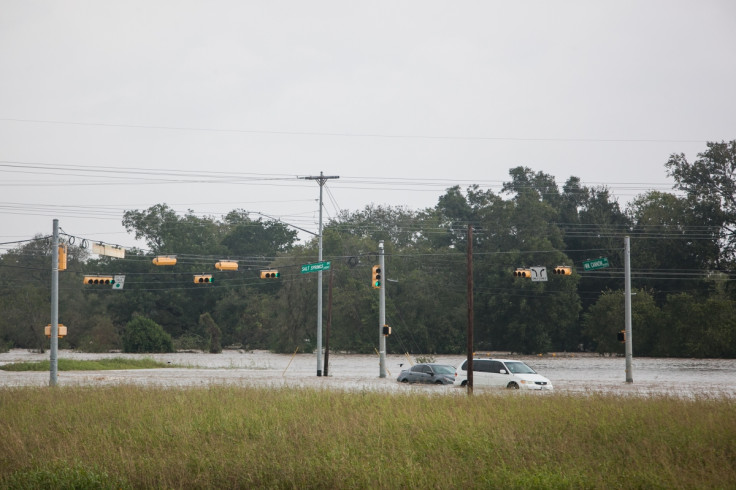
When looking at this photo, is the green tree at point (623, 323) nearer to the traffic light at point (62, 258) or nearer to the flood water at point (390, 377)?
the flood water at point (390, 377)

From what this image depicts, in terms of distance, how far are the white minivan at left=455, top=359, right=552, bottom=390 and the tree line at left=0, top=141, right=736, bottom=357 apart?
4351 cm

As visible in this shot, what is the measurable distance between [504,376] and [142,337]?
228 feet

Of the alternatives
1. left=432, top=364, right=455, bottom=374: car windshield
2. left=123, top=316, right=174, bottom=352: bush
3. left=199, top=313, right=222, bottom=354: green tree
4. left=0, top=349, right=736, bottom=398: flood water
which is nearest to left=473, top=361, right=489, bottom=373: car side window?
left=0, top=349, right=736, bottom=398: flood water

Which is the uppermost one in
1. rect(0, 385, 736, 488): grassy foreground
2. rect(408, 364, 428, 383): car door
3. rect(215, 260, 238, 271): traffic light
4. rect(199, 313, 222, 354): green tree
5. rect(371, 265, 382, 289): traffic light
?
rect(215, 260, 238, 271): traffic light

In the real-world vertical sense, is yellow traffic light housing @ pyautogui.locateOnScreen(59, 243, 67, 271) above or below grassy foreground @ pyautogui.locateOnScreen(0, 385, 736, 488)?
above

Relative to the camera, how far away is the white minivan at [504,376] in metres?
34.0

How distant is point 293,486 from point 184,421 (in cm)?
568

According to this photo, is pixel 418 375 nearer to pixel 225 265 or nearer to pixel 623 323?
pixel 225 265

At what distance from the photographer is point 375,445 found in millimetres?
15750

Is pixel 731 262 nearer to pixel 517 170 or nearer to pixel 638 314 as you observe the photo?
pixel 638 314

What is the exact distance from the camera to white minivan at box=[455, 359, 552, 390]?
34031mm

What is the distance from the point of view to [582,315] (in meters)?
94.7

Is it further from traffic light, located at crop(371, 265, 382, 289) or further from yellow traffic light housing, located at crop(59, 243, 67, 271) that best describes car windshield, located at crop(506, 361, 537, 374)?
yellow traffic light housing, located at crop(59, 243, 67, 271)

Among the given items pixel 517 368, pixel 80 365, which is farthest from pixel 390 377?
pixel 80 365
